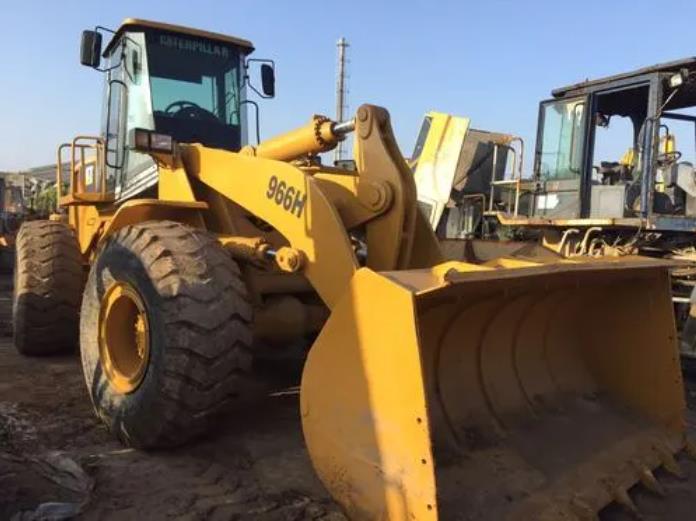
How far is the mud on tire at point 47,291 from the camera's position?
6656mm

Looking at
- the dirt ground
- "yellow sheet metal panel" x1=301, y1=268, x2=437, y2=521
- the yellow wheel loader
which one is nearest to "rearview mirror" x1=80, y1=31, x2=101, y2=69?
the yellow wheel loader

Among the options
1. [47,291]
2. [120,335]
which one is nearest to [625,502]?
[120,335]

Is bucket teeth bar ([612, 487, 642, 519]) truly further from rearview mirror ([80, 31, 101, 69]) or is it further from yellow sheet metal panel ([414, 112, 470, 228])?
yellow sheet metal panel ([414, 112, 470, 228])

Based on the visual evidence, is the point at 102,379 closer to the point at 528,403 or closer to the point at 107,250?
the point at 107,250

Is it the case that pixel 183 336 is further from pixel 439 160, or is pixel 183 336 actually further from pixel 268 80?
pixel 439 160

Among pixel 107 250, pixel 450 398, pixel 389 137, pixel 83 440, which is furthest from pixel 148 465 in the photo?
pixel 389 137

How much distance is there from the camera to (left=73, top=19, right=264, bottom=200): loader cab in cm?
589

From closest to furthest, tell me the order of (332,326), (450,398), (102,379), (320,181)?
(332,326), (450,398), (320,181), (102,379)

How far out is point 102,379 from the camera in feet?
15.1

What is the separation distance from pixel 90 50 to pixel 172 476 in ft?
12.8

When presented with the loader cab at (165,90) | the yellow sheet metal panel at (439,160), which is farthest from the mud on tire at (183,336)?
the yellow sheet metal panel at (439,160)

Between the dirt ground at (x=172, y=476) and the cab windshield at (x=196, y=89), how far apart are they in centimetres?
239

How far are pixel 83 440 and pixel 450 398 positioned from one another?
229 cm

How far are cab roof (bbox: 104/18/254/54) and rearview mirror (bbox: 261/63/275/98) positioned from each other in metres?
0.23
